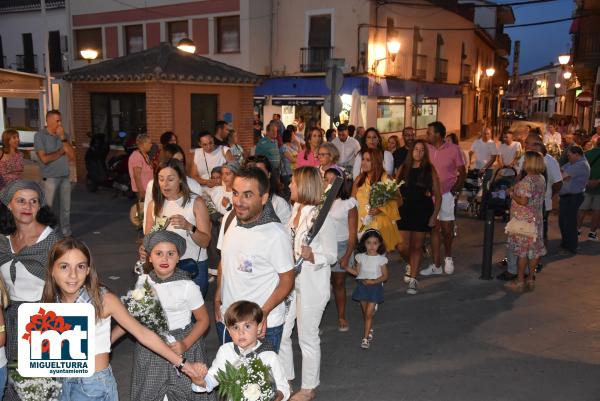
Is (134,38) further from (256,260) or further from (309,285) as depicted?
(256,260)

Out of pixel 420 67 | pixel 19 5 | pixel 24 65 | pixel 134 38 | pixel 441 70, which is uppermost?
pixel 19 5

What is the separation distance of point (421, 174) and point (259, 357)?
480 centimetres

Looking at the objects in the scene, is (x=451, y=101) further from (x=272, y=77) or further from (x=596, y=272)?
(x=596, y=272)

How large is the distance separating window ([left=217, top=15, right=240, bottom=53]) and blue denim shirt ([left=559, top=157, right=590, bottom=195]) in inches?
702

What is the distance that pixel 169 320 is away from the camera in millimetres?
3818

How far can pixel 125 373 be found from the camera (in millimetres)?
5531

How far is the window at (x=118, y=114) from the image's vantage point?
1516 centimetres

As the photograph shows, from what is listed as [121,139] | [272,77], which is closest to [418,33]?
[272,77]

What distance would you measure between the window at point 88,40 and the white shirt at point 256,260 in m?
28.4

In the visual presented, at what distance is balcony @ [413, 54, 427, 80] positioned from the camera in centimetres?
3036

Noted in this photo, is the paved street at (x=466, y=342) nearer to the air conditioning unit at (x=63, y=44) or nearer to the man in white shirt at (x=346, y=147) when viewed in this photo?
the man in white shirt at (x=346, y=147)

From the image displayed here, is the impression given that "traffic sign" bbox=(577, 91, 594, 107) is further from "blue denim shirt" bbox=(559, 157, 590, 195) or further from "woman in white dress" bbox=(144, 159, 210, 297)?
"woman in white dress" bbox=(144, 159, 210, 297)

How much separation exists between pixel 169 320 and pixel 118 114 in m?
12.9

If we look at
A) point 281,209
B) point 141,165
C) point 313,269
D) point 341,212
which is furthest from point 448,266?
point 141,165
